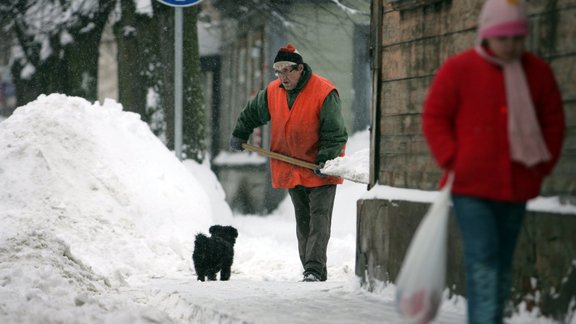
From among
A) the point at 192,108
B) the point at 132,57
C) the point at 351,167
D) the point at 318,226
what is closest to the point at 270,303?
the point at 351,167

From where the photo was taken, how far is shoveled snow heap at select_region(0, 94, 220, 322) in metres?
9.23

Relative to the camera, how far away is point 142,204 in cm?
1206

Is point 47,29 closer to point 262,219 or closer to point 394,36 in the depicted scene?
point 262,219

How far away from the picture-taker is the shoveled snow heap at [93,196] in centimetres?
923

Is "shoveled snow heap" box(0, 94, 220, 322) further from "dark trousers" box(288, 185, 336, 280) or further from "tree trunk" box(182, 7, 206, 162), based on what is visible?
"tree trunk" box(182, 7, 206, 162)

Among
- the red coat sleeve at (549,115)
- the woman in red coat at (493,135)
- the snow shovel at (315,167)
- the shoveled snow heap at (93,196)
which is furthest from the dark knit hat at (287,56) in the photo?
the red coat sleeve at (549,115)

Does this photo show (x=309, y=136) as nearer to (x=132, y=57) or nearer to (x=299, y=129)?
(x=299, y=129)

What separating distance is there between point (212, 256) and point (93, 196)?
9.14 feet

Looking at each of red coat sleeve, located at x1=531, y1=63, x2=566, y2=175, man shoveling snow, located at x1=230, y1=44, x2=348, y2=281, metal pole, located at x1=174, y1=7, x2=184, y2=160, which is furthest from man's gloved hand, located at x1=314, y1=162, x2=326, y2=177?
red coat sleeve, located at x1=531, y1=63, x2=566, y2=175

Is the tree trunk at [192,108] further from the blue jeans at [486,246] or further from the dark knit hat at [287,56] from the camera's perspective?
the blue jeans at [486,246]

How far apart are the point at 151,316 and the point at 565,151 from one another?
8.55 ft

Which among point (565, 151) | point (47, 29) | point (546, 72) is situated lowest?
point (565, 151)

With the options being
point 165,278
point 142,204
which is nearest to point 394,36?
point 165,278

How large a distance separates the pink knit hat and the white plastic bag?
0.82 metres
